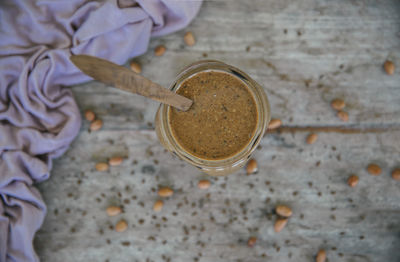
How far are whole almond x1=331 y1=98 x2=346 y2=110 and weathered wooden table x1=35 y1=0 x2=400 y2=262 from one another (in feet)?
0.07

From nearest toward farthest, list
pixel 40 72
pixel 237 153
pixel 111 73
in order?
pixel 111 73
pixel 237 153
pixel 40 72

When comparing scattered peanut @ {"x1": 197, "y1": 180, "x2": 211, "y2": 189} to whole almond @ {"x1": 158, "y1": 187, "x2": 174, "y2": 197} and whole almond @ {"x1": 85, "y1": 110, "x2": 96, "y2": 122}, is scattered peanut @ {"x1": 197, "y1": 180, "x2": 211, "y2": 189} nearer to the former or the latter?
whole almond @ {"x1": 158, "y1": 187, "x2": 174, "y2": 197}

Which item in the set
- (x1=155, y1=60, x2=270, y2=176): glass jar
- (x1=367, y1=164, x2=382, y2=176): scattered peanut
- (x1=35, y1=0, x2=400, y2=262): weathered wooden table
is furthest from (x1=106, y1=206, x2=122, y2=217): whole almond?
(x1=367, y1=164, x2=382, y2=176): scattered peanut

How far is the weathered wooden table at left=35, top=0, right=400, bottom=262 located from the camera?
81cm

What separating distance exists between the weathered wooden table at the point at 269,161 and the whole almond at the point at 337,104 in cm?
2

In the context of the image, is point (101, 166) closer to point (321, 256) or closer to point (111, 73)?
point (111, 73)

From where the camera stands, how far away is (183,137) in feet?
2.11

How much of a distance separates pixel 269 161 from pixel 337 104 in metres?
0.21

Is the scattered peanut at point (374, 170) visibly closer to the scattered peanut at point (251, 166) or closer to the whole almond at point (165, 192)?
the scattered peanut at point (251, 166)

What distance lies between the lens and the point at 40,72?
29.5 inches

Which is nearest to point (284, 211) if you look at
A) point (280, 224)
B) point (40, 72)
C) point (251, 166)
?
point (280, 224)

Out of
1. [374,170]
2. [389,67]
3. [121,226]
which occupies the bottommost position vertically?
[121,226]

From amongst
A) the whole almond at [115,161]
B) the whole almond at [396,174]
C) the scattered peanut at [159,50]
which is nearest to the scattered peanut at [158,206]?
the whole almond at [115,161]

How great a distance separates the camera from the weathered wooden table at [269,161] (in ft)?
2.66
